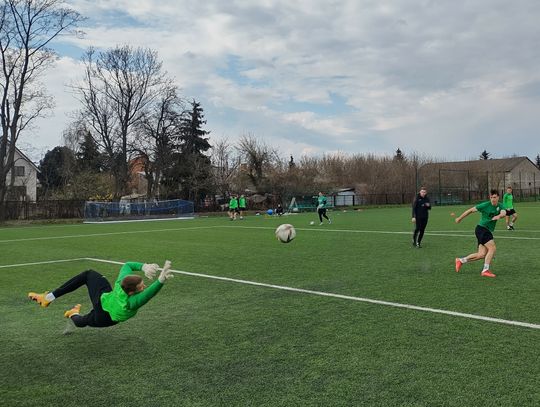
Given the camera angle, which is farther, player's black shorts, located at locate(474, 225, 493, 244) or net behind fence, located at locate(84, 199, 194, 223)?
net behind fence, located at locate(84, 199, 194, 223)

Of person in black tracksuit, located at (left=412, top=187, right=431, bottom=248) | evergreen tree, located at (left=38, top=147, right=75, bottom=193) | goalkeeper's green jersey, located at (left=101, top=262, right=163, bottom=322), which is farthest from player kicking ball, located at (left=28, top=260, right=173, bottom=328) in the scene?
evergreen tree, located at (left=38, top=147, right=75, bottom=193)

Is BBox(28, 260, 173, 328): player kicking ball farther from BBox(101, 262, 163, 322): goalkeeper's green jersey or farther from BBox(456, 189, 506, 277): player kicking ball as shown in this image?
BBox(456, 189, 506, 277): player kicking ball

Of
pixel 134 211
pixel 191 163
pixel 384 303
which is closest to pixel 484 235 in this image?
pixel 384 303

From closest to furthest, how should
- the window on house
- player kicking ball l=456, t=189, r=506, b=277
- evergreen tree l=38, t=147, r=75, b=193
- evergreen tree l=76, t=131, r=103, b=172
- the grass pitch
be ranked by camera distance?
the grass pitch, player kicking ball l=456, t=189, r=506, b=277, evergreen tree l=76, t=131, r=103, b=172, the window on house, evergreen tree l=38, t=147, r=75, b=193

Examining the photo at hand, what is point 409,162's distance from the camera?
7125 cm

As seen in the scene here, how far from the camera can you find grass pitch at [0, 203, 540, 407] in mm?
4254

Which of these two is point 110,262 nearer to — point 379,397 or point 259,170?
point 379,397

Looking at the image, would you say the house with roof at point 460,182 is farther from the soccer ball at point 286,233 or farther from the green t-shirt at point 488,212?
the green t-shirt at point 488,212

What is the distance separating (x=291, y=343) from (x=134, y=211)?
119 feet

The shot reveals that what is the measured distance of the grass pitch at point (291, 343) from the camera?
4.25 m

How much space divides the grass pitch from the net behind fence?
27.5 metres

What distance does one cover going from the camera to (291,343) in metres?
5.67

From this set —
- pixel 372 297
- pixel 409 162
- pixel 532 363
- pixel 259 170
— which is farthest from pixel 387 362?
pixel 409 162

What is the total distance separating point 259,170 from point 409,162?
81.5 ft
